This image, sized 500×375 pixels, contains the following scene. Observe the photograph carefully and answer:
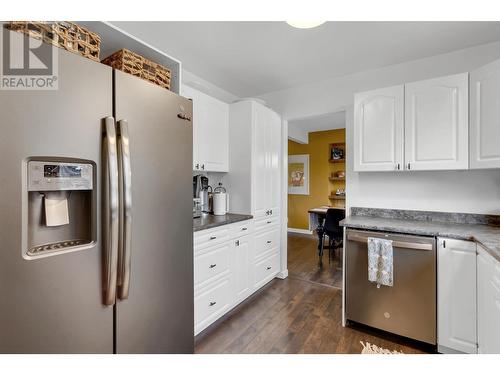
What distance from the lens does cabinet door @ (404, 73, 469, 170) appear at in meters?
1.93

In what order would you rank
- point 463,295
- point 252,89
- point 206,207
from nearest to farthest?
point 463,295
point 206,207
point 252,89

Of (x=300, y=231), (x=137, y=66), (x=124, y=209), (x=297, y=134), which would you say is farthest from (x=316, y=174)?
(x=124, y=209)

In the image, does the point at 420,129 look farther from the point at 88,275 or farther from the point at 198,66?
the point at 88,275

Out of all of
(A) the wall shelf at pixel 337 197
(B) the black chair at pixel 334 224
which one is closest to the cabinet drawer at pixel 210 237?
(B) the black chair at pixel 334 224

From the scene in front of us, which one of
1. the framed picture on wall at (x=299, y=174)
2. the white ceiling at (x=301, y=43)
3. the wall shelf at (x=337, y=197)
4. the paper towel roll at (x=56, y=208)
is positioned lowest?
the wall shelf at (x=337, y=197)

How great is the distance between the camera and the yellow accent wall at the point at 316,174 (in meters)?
5.56

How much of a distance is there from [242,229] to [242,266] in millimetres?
378

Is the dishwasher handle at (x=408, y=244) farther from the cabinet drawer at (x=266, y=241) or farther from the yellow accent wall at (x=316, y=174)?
the yellow accent wall at (x=316, y=174)

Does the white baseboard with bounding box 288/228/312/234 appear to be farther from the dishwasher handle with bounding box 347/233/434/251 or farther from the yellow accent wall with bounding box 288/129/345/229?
the dishwasher handle with bounding box 347/233/434/251

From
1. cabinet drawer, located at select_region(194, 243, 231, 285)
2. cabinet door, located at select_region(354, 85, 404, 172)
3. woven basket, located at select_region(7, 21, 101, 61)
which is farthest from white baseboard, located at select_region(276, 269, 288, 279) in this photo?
woven basket, located at select_region(7, 21, 101, 61)

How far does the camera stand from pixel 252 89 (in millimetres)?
3195

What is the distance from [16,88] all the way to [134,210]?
590 millimetres

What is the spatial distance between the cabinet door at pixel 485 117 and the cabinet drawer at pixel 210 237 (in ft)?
6.84
